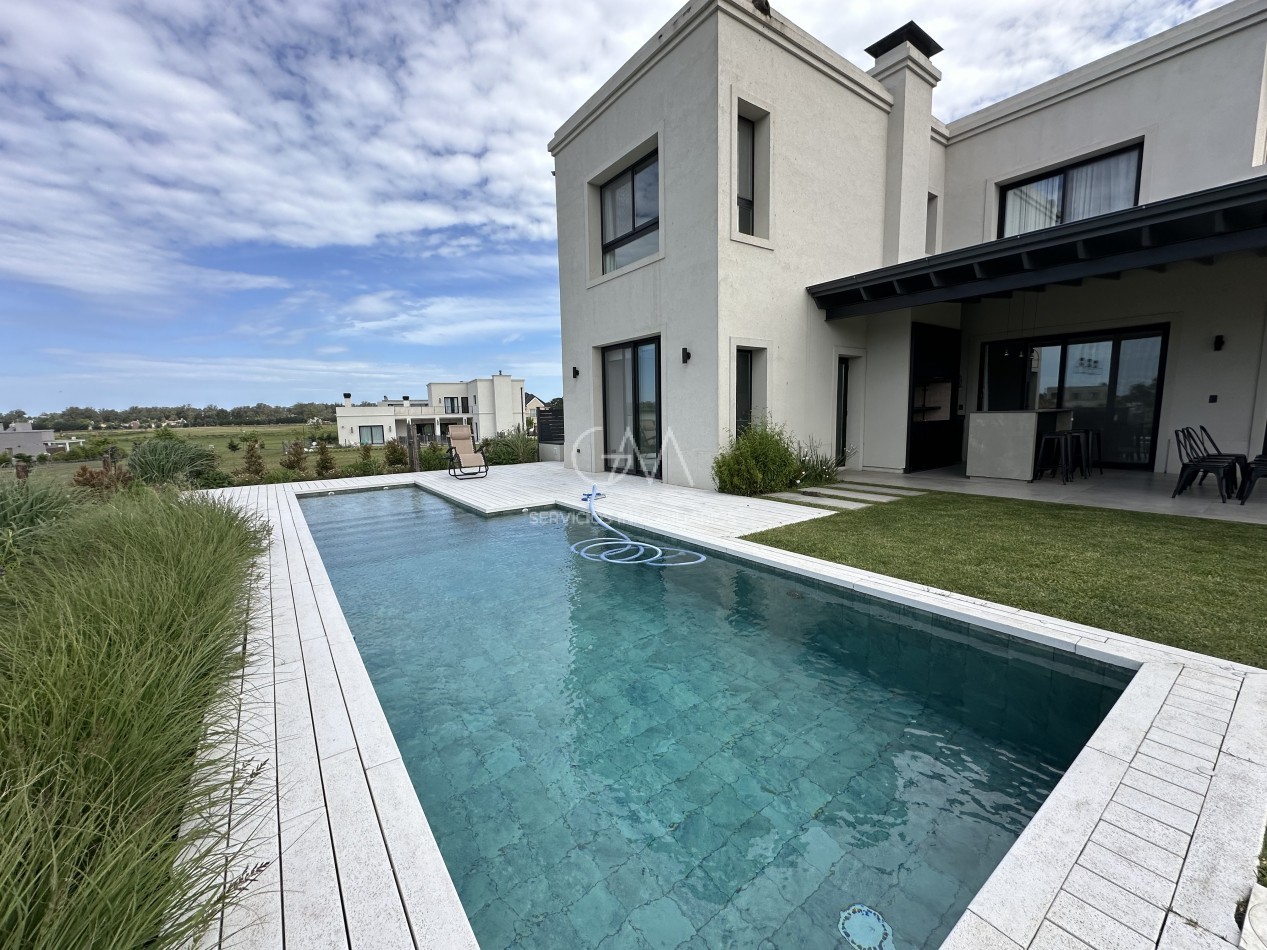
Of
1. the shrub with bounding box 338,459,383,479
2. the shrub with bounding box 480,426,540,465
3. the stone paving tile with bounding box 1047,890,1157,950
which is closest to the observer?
the stone paving tile with bounding box 1047,890,1157,950

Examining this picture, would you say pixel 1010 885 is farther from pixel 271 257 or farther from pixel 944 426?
pixel 271 257

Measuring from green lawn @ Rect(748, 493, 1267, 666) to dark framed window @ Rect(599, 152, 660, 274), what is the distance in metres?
6.13

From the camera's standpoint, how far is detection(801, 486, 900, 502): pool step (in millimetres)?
7355

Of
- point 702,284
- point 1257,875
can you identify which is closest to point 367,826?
point 1257,875

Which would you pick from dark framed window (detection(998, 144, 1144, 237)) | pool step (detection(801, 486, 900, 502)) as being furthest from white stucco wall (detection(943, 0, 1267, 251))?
pool step (detection(801, 486, 900, 502))

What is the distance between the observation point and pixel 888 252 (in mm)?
10188

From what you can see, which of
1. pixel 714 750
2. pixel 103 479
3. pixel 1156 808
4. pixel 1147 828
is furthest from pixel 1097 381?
pixel 103 479

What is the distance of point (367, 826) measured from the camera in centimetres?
179

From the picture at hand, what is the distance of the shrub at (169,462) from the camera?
9.27m

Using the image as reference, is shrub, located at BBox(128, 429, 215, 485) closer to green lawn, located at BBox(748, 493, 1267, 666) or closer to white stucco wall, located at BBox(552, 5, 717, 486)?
white stucco wall, located at BBox(552, 5, 717, 486)

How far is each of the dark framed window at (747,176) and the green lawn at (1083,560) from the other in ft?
16.5

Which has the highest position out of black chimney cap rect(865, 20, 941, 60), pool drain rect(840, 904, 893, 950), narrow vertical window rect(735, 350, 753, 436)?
black chimney cap rect(865, 20, 941, 60)

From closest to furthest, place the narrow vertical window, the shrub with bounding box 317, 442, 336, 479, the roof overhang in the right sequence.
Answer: the roof overhang < the narrow vertical window < the shrub with bounding box 317, 442, 336, 479

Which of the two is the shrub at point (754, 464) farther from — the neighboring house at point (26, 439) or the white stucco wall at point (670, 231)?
the neighboring house at point (26, 439)
